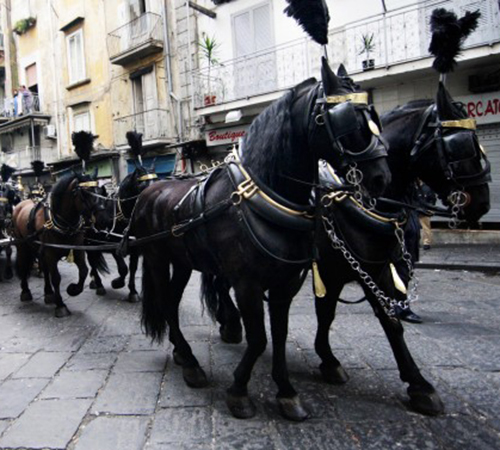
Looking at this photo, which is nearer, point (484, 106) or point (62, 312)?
point (62, 312)

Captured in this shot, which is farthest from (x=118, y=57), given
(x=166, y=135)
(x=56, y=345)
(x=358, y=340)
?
(x=358, y=340)

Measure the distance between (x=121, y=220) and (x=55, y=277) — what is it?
4.38ft

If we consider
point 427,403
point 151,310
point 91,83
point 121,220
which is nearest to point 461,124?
point 427,403

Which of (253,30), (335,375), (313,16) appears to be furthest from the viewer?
(253,30)

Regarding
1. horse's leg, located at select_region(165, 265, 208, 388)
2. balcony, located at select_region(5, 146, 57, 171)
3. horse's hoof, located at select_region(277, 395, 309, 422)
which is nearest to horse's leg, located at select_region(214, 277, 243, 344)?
horse's leg, located at select_region(165, 265, 208, 388)

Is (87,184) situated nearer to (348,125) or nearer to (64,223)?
(64,223)

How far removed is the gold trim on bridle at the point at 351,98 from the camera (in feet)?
7.20

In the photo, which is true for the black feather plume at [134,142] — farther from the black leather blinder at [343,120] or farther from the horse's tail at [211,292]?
the black leather blinder at [343,120]

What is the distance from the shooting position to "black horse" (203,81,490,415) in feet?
8.82

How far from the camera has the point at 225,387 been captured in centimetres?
314

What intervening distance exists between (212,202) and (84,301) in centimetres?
410

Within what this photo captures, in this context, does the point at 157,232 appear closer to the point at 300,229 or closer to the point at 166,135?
the point at 300,229

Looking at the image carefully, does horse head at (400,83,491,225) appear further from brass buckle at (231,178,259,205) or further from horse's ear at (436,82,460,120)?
brass buckle at (231,178,259,205)

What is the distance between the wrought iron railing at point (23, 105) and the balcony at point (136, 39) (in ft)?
21.9
